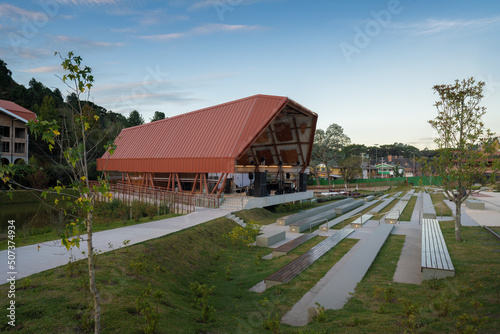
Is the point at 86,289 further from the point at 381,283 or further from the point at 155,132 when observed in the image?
the point at 155,132

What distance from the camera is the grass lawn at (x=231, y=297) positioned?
536 centimetres

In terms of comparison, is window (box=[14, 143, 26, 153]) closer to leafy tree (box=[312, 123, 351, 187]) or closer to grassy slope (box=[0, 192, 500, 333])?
Answer: grassy slope (box=[0, 192, 500, 333])

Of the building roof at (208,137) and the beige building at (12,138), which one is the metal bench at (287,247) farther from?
the beige building at (12,138)

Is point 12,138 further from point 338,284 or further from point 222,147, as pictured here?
point 338,284

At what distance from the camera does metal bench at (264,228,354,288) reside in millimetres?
8141

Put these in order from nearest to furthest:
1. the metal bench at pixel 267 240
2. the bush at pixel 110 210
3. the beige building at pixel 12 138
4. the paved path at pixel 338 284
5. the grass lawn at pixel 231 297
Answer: the grass lawn at pixel 231 297, the paved path at pixel 338 284, the metal bench at pixel 267 240, the bush at pixel 110 210, the beige building at pixel 12 138

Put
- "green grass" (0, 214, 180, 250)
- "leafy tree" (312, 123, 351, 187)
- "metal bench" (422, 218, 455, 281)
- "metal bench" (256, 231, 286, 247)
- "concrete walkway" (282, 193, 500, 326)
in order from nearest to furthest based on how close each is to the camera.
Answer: "concrete walkway" (282, 193, 500, 326) → "metal bench" (422, 218, 455, 281) → "green grass" (0, 214, 180, 250) → "metal bench" (256, 231, 286, 247) → "leafy tree" (312, 123, 351, 187)

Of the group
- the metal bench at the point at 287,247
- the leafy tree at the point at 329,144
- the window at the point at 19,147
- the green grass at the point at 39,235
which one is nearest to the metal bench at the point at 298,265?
the metal bench at the point at 287,247

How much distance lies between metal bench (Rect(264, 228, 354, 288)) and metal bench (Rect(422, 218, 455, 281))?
3117 millimetres

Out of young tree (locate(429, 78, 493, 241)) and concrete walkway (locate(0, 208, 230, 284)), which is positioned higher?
young tree (locate(429, 78, 493, 241))

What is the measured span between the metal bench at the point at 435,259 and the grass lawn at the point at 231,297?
0.82 feet

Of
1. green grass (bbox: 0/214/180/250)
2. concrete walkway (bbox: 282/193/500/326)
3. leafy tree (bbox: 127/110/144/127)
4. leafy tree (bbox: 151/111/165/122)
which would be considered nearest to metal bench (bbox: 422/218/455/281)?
concrete walkway (bbox: 282/193/500/326)

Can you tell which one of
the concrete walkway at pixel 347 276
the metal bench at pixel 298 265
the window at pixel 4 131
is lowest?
the concrete walkway at pixel 347 276

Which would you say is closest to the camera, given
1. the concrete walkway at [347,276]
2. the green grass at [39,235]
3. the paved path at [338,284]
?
the paved path at [338,284]
